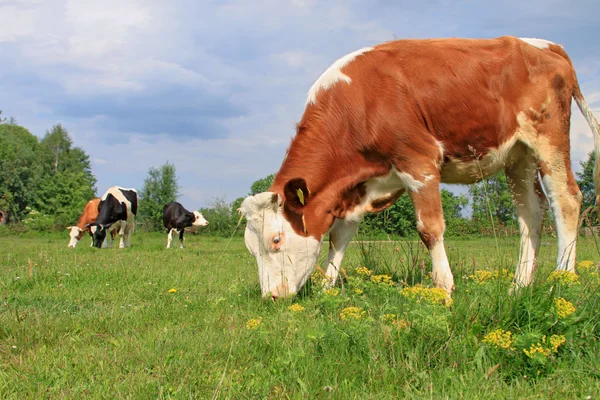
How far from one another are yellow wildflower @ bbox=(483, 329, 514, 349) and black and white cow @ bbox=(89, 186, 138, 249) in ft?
69.7

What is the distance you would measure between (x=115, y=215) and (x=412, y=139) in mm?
20547

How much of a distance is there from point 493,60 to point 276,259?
10.3ft

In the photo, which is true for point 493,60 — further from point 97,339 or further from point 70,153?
point 70,153

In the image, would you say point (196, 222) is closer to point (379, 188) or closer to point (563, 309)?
point (379, 188)

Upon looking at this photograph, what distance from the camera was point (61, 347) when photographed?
3475 mm

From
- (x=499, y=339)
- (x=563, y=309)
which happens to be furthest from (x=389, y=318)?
(x=563, y=309)

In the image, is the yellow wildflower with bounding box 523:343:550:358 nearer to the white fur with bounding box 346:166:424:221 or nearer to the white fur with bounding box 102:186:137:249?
the white fur with bounding box 346:166:424:221

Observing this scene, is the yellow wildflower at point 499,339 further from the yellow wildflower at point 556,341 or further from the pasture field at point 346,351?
the yellow wildflower at point 556,341

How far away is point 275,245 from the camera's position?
5289 millimetres

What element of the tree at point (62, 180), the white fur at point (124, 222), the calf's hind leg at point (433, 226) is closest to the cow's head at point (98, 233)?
the white fur at point (124, 222)

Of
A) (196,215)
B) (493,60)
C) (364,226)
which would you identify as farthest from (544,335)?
(196,215)

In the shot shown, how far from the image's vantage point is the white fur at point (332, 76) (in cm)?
555

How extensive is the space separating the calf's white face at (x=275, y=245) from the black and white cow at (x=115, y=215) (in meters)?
18.4

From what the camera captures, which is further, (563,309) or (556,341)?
(563,309)
